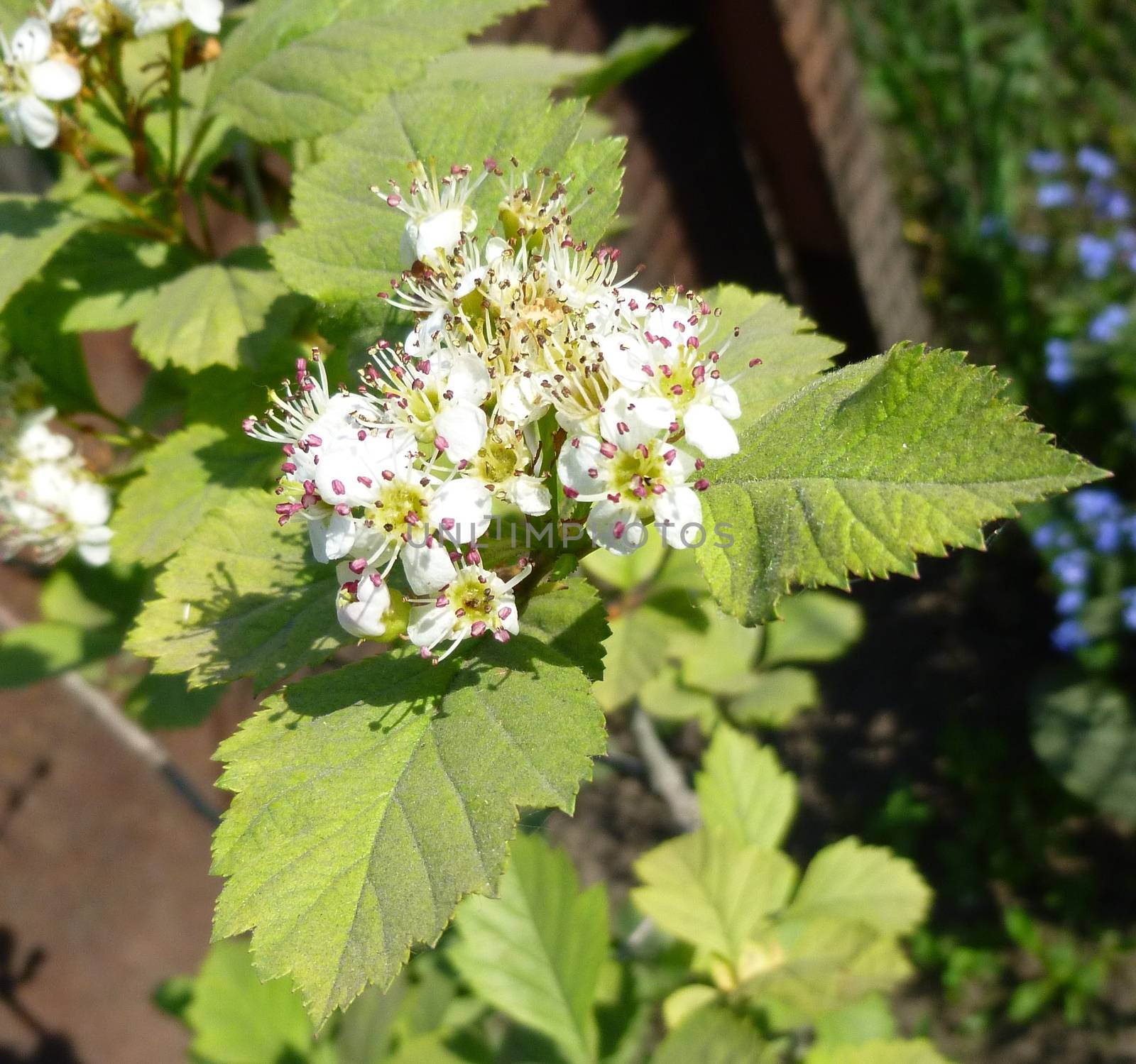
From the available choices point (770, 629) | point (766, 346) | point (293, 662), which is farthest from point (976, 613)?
point (293, 662)

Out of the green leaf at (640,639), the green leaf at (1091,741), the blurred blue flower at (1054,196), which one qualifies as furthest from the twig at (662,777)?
the blurred blue flower at (1054,196)

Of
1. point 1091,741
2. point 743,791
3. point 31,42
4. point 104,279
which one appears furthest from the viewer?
point 1091,741

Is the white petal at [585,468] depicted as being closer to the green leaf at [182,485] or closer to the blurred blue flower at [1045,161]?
the green leaf at [182,485]

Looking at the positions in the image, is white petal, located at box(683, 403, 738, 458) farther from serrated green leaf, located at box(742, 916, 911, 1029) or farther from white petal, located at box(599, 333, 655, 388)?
serrated green leaf, located at box(742, 916, 911, 1029)

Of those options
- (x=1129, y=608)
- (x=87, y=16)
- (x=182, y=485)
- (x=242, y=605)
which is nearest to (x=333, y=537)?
(x=242, y=605)

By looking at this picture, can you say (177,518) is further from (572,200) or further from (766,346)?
(766,346)

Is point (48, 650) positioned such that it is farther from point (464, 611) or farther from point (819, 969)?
point (819, 969)
